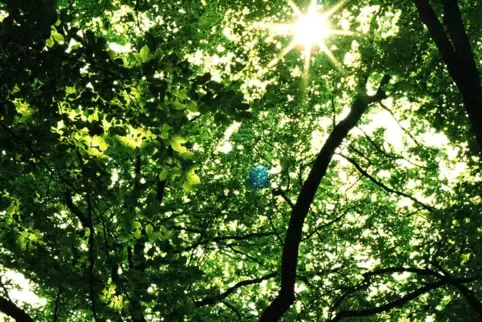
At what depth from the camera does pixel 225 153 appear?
14.0 meters

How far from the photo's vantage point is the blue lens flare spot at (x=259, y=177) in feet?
42.5

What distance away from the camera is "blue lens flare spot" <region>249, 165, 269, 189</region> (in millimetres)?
12941

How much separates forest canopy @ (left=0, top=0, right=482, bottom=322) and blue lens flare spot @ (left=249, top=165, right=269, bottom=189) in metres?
0.07

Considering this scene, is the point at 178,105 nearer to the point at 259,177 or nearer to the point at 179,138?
the point at 179,138

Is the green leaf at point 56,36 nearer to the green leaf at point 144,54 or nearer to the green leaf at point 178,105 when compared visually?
the green leaf at point 144,54

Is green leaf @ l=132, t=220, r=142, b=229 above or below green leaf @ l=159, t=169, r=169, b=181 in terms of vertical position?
below

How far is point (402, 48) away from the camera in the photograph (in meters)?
7.55

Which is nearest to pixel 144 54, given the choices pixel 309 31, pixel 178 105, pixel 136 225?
pixel 178 105

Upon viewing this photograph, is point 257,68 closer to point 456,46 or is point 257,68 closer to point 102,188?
point 456,46

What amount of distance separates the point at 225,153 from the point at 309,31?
18.6 feet

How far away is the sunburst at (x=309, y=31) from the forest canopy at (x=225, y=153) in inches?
1.7

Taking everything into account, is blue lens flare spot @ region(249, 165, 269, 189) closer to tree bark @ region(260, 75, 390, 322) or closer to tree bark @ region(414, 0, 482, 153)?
tree bark @ region(260, 75, 390, 322)

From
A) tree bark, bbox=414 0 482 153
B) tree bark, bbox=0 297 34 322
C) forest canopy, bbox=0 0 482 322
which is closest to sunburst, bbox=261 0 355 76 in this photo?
forest canopy, bbox=0 0 482 322

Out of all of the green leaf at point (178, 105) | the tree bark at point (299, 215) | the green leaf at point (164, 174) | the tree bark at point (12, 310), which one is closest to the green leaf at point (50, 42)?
the green leaf at point (178, 105)
